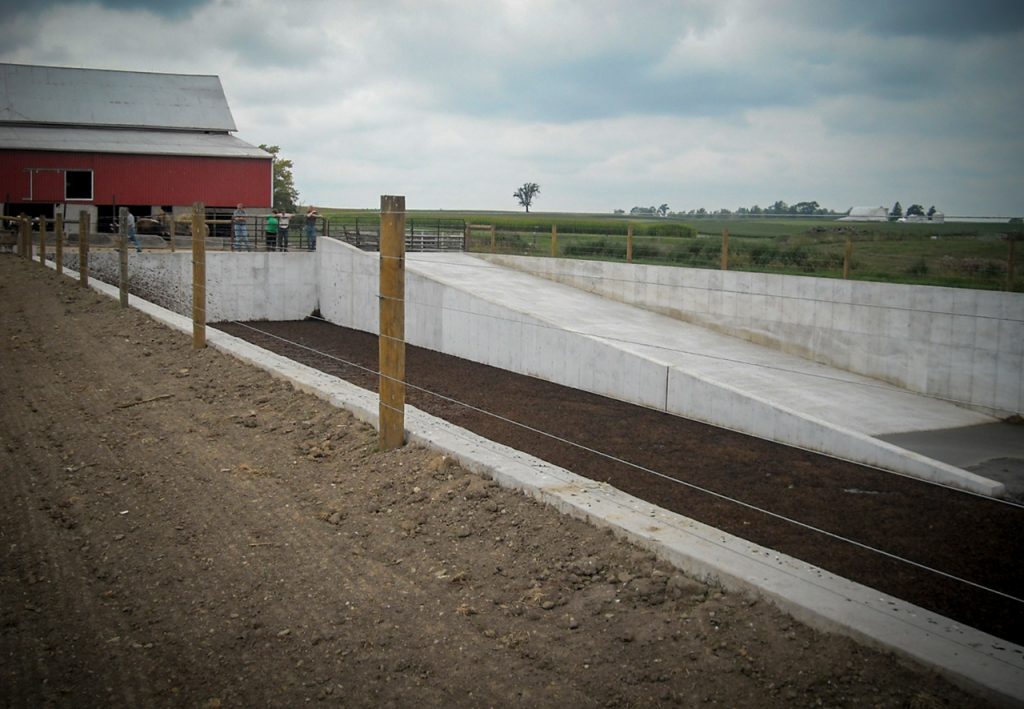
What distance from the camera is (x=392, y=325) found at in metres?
9.02

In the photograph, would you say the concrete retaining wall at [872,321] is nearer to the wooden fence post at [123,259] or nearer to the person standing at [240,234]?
the person standing at [240,234]

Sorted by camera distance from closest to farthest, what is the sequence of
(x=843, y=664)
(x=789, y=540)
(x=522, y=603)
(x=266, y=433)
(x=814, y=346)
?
1. (x=843, y=664)
2. (x=522, y=603)
3. (x=789, y=540)
4. (x=266, y=433)
5. (x=814, y=346)

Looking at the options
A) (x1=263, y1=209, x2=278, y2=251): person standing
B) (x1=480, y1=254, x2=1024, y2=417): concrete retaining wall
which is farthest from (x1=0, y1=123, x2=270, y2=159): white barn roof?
(x1=480, y1=254, x2=1024, y2=417): concrete retaining wall

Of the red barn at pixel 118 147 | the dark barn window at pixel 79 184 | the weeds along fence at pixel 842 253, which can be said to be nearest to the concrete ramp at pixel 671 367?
the weeds along fence at pixel 842 253

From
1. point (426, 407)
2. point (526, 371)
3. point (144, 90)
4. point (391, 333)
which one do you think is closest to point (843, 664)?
point (391, 333)

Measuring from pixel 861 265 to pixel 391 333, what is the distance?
13063 mm

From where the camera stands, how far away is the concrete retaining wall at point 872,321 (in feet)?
50.6

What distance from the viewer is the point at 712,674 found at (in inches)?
190

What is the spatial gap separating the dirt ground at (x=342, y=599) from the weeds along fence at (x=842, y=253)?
12266 millimetres

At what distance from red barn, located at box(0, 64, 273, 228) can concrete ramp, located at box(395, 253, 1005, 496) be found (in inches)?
849

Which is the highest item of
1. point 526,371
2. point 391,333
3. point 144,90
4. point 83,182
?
point 144,90

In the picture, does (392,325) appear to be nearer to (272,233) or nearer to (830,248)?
(830,248)

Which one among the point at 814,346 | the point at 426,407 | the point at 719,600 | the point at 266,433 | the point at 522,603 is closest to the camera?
the point at 719,600

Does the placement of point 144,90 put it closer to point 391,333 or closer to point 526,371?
point 526,371
